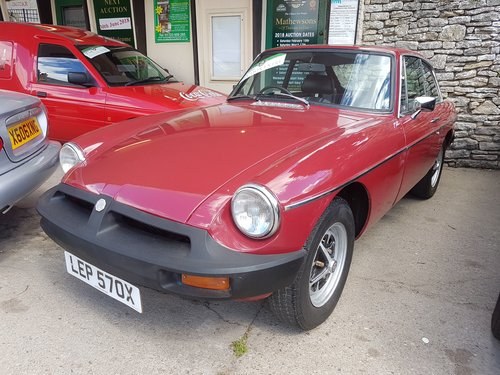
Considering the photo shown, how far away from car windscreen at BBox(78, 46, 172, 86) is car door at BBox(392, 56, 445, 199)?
3.33 metres

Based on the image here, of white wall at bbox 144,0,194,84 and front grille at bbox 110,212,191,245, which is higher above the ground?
white wall at bbox 144,0,194,84

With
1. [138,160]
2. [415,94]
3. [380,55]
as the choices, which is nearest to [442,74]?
[415,94]

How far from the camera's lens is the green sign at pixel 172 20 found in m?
6.88

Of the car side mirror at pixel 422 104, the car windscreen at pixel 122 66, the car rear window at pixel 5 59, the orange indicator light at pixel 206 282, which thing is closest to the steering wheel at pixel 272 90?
the car side mirror at pixel 422 104

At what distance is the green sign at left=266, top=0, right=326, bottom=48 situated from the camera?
6137 millimetres

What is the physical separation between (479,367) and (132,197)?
193 centimetres

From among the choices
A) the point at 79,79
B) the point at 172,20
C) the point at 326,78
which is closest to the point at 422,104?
the point at 326,78

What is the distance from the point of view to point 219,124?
8.84 ft

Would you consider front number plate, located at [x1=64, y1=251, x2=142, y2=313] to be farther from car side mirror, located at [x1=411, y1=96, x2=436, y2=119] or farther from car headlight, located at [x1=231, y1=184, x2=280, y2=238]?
car side mirror, located at [x1=411, y1=96, x2=436, y2=119]

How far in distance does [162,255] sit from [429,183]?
11.2ft

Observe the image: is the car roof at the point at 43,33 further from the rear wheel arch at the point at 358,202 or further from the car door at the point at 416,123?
the rear wheel arch at the point at 358,202


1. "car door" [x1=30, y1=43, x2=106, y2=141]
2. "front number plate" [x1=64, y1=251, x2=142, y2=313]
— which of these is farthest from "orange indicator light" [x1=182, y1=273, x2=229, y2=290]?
"car door" [x1=30, y1=43, x2=106, y2=141]

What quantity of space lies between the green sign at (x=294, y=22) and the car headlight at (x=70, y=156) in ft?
15.4

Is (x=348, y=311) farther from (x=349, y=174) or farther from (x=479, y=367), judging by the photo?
(x=349, y=174)
